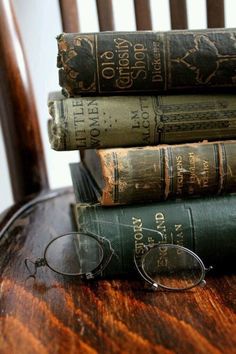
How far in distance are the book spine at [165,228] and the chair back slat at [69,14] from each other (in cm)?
38

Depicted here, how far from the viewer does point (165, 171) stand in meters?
0.44

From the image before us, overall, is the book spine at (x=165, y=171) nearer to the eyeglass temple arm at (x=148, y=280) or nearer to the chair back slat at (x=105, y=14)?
the eyeglass temple arm at (x=148, y=280)

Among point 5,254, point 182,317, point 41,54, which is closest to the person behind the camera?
point 182,317

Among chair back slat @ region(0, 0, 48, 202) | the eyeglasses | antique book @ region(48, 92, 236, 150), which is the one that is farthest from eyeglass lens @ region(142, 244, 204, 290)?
chair back slat @ region(0, 0, 48, 202)

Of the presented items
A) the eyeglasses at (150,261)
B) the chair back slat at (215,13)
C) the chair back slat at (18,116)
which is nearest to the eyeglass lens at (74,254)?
the eyeglasses at (150,261)

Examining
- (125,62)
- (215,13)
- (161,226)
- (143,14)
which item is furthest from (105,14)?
(161,226)

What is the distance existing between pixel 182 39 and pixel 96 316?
272mm

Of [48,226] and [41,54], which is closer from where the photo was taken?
[48,226]

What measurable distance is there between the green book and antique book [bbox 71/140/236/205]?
11 millimetres

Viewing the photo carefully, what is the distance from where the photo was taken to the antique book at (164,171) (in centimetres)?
43

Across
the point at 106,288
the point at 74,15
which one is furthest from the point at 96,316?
the point at 74,15

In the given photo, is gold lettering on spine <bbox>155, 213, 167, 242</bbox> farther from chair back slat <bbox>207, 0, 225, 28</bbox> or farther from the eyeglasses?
chair back slat <bbox>207, 0, 225, 28</bbox>

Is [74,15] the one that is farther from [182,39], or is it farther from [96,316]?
[96,316]

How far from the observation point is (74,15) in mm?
715
